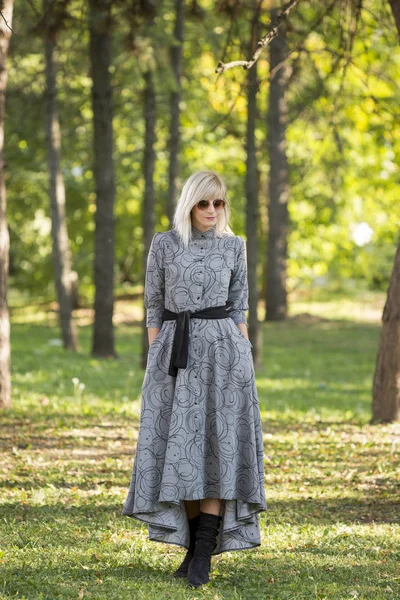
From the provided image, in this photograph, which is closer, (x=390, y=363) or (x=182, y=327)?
(x=182, y=327)

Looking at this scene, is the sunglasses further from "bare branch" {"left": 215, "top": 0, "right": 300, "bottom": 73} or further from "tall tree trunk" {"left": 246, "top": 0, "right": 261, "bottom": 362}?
"tall tree trunk" {"left": 246, "top": 0, "right": 261, "bottom": 362}

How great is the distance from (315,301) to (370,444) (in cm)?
2718

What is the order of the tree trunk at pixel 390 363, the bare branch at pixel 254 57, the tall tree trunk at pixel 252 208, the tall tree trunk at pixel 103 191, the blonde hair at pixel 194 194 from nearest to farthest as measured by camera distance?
1. the blonde hair at pixel 194 194
2. the bare branch at pixel 254 57
3. the tree trunk at pixel 390 363
4. the tall tree trunk at pixel 252 208
5. the tall tree trunk at pixel 103 191

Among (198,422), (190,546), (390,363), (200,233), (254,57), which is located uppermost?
(254,57)

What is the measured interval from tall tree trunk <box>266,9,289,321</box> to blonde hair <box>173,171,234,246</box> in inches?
750

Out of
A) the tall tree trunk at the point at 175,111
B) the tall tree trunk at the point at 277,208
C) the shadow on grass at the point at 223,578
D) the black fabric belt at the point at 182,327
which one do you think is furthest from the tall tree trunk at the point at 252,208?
the shadow on grass at the point at 223,578

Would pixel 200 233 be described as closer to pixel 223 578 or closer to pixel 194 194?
pixel 194 194

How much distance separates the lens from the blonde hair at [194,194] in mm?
5152

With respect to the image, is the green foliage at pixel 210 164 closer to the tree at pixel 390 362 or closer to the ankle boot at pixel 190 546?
the tree at pixel 390 362

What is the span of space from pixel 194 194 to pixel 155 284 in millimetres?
556

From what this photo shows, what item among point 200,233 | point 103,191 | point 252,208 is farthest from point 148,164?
point 200,233

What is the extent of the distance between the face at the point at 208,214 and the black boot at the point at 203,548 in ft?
5.11

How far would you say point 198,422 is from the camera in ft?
16.7

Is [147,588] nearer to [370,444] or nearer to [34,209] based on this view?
[370,444]
